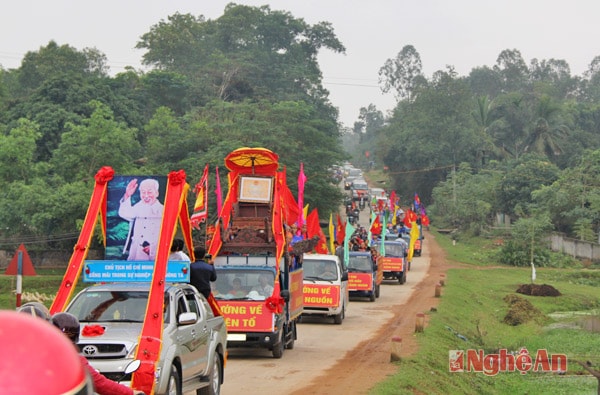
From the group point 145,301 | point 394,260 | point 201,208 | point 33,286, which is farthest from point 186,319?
point 33,286

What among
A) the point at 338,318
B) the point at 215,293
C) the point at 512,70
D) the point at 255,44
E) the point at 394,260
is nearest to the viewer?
the point at 215,293

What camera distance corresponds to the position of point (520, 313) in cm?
3459

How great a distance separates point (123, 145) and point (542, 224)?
1059 inches

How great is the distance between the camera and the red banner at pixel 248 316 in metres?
17.4

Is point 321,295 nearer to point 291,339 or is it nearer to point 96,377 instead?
point 291,339

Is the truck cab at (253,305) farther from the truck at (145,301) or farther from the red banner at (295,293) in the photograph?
the truck at (145,301)

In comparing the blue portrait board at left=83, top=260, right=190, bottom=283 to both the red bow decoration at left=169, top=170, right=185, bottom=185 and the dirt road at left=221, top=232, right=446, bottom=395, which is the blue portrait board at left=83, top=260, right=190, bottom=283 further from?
the dirt road at left=221, top=232, right=446, bottom=395

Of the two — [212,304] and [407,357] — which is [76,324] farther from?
[407,357]

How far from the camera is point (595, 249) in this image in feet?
191

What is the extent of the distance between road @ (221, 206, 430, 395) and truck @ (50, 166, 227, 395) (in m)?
2.37

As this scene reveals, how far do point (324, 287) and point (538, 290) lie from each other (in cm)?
2054

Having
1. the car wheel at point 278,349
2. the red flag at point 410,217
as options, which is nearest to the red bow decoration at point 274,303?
the car wheel at point 278,349

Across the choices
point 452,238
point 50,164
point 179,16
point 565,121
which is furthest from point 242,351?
point 179,16

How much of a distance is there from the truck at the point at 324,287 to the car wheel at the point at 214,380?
12.9 m
